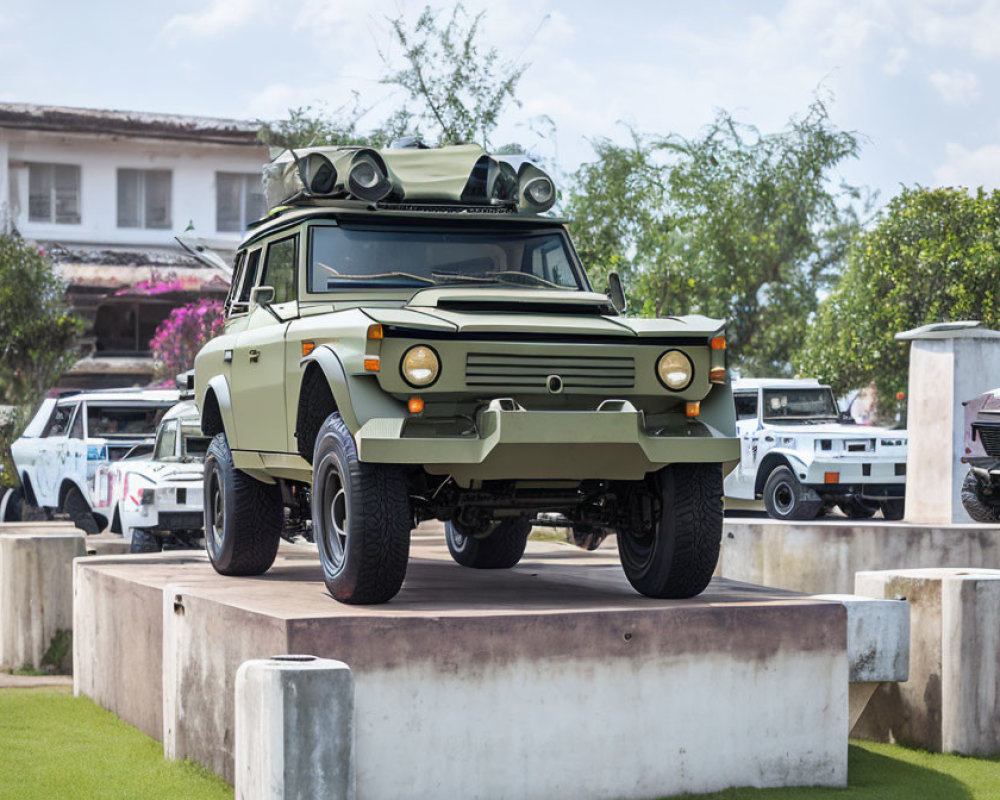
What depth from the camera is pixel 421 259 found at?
803 centimetres

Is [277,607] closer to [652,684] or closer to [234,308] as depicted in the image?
[652,684]

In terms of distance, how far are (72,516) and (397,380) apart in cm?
1218

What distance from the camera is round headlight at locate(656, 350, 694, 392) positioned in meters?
7.06

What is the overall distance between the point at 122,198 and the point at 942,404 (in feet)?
82.2

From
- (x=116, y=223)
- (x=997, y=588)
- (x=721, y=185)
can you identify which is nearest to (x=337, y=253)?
(x=997, y=588)

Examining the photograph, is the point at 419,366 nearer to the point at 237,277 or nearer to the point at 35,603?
the point at 237,277

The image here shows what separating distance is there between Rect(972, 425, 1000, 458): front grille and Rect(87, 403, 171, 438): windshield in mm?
9411

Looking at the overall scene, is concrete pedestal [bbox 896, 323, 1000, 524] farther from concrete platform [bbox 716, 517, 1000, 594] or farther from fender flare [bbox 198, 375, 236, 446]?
fender flare [bbox 198, 375, 236, 446]

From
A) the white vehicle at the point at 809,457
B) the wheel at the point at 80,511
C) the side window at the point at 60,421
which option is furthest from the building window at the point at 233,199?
the white vehicle at the point at 809,457

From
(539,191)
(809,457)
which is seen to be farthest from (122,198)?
(539,191)

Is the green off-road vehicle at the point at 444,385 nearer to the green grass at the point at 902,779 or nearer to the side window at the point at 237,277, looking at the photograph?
the side window at the point at 237,277

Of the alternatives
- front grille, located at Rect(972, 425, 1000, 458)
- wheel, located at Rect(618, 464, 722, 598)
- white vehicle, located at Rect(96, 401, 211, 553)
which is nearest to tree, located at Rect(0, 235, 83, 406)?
white vehicle, located at Rect(96, 401, 211, 553)

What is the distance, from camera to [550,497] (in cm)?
730

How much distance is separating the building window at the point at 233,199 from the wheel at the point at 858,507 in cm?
2096
